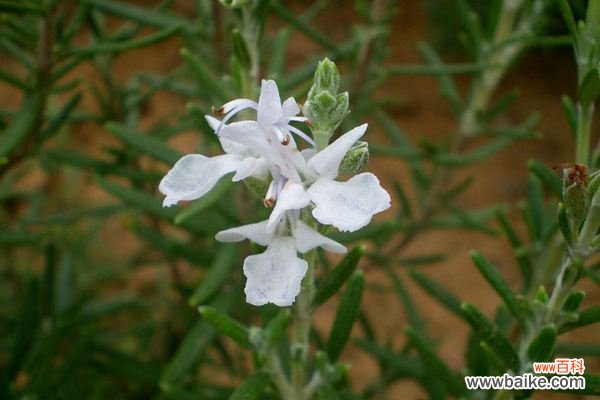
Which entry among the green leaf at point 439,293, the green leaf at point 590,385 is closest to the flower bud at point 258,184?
the green leaf at point 590,385

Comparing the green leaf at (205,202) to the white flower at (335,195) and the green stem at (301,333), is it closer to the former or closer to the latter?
the green stem at (301,333)

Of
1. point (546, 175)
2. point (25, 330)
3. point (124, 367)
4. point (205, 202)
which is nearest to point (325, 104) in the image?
point (205, 202)

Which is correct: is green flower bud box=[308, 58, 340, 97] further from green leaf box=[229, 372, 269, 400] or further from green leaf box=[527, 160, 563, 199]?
green leaf box=[527, 160, 563, 199]

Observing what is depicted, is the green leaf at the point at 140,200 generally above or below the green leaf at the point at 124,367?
above

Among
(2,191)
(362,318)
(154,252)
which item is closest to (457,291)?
(362,318)

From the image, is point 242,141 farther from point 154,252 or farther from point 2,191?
point 154,252

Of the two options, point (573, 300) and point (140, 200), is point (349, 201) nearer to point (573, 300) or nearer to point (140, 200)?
point (573, 300)

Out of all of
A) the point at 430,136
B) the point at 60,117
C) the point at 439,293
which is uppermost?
the point at 430,136
